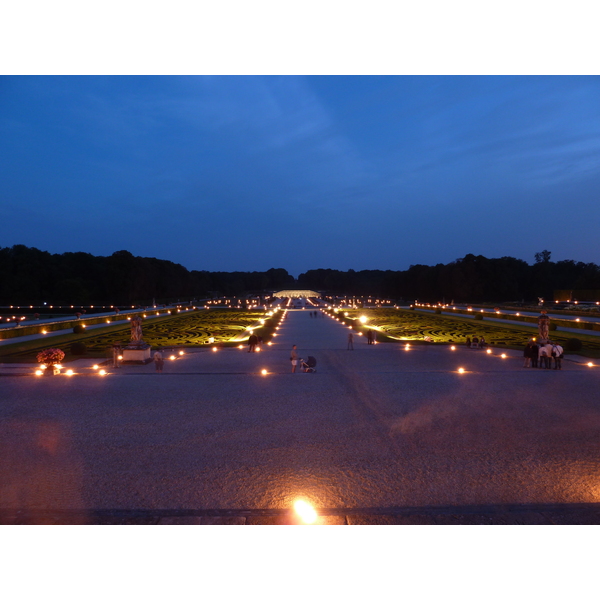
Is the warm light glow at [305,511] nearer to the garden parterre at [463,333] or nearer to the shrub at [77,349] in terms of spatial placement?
the shrub at [77,349]

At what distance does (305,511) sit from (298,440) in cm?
247

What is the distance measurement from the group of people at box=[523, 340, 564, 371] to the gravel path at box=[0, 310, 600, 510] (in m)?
1.18

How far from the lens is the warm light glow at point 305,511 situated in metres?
5.36

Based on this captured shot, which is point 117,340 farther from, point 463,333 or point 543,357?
point 463,333

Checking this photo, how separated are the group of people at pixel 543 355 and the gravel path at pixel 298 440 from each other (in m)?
1.18

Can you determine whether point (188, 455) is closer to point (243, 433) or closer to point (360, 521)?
point (243, 433)

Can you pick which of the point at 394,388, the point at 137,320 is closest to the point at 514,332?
the point at 394,388

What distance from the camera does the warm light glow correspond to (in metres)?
5.36

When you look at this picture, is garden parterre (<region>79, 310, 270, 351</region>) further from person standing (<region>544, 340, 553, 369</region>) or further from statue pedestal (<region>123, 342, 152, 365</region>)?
person standing (<region>544, 340, 553, 369</region>)

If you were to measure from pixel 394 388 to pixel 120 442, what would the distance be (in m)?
7.28

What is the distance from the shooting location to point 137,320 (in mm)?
16453

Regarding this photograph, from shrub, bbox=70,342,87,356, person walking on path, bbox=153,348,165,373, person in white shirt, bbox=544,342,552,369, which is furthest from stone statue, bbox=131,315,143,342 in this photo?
person in white shirt, bbox=544,342,552,369

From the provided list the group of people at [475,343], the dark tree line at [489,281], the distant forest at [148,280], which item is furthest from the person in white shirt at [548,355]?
the dark tree line at [489,281]

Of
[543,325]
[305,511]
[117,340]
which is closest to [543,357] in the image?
[543,325]
